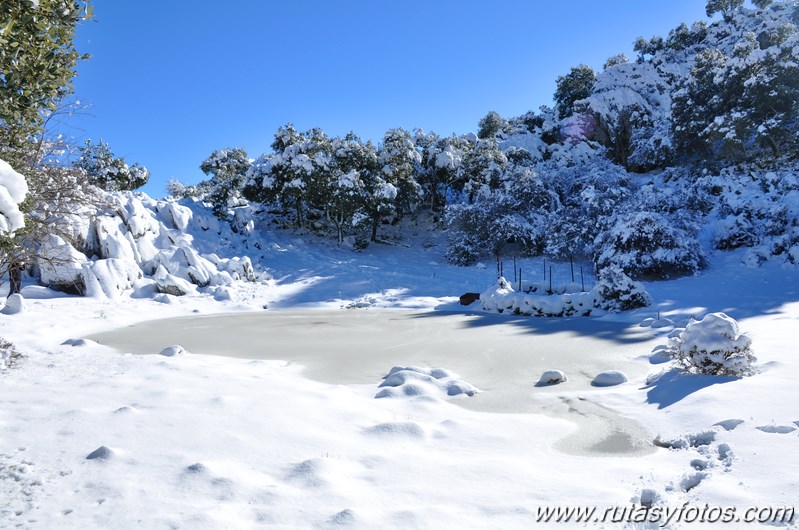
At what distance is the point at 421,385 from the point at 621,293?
11.3 meters

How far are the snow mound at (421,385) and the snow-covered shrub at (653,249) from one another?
16853mm

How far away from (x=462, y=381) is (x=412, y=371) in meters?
0.79

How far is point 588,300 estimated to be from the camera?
16359 mm

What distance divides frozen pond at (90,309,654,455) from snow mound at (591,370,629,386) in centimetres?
17

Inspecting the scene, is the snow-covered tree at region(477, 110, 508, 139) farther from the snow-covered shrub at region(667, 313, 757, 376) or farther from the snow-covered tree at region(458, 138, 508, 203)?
the snow-covered shrub at region(667, 313, 757, 376)

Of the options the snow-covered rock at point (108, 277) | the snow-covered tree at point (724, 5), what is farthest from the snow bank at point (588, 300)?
the snow-covered tree at point (724, 5)

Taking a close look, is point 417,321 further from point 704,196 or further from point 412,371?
point 704,196

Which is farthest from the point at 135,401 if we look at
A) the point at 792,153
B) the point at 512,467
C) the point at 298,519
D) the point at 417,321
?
the point at 792,153

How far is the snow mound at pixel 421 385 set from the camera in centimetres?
664

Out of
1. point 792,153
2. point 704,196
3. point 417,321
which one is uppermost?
point 792,153

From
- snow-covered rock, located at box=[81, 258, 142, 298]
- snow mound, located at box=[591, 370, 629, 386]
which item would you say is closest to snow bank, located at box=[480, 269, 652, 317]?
snow mound, located at box=[591, 370, 629, 386]

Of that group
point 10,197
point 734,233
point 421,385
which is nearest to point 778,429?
point 421,385

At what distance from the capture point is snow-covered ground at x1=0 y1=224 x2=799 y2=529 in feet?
10.8

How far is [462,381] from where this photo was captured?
729 cm
